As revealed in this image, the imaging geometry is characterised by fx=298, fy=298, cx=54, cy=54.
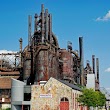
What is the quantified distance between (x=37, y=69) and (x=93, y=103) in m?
14.5

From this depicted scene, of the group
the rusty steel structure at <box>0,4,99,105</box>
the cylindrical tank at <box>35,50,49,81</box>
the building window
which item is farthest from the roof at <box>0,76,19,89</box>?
the building window

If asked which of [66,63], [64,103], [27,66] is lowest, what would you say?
[64,103]

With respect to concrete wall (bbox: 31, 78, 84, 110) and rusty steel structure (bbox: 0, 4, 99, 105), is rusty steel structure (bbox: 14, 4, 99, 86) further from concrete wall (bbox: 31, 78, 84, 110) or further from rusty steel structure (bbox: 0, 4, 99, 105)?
concrete wall (bbox: 31, 78, 84, 110)

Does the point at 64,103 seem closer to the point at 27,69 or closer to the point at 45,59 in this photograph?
the point at 45,59

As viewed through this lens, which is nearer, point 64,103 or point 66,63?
point 64,103

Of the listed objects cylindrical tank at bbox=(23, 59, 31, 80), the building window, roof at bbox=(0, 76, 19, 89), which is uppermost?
cylindrical tank at bbox=(23, 59, 31, 80)

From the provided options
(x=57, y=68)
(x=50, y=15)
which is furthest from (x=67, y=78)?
(x=50, y=15)

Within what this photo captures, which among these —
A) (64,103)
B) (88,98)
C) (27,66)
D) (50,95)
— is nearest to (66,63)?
(27,66)

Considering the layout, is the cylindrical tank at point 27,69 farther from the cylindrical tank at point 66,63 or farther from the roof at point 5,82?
the cylindrical tank at point 66,63

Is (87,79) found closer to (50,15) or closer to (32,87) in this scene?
(50,15)

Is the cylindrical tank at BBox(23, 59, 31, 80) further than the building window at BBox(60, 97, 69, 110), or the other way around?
the cylindrical tank at BBox(23, 59, 31, 80)

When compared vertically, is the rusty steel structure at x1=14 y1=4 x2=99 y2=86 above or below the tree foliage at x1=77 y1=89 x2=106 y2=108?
above

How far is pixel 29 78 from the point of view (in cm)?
6769

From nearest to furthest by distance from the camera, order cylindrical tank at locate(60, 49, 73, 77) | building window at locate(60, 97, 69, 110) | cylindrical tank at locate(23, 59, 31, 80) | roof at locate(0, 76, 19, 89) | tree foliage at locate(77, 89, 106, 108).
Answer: building window at locate(60, 97, 69, 110)
tree foliage at locate(77, 89, 106, 108)
roof at locate(0, 76, 19, 89)
cylindrical tank at locate(23, 59, 31, 80)
cylindrical tank at locate(60, 49, 73, 77)
